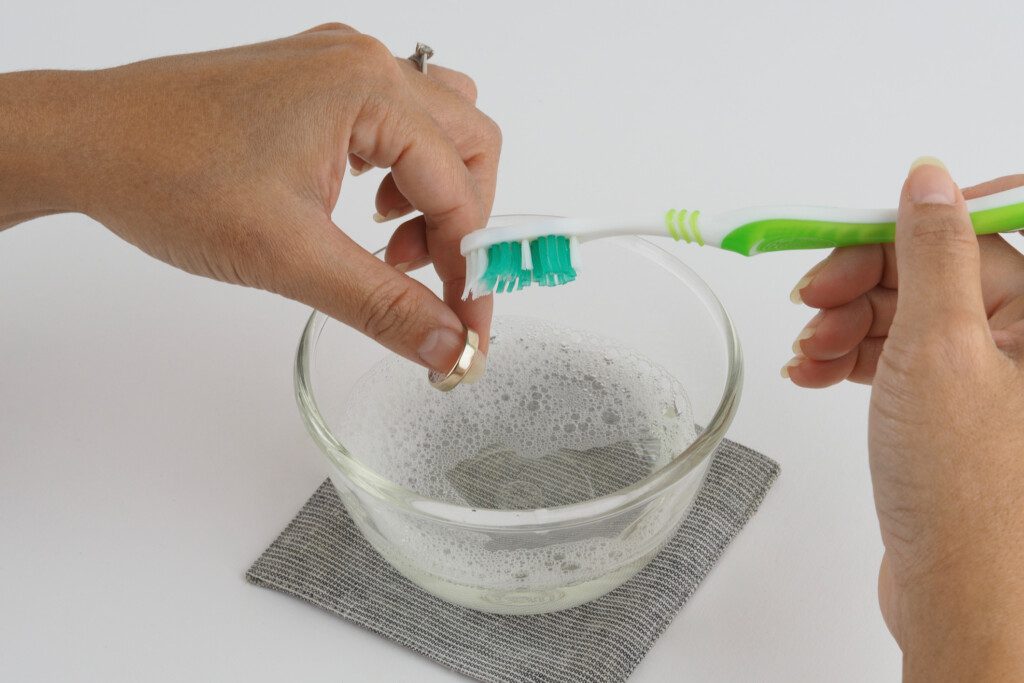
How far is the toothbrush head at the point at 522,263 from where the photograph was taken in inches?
30.8

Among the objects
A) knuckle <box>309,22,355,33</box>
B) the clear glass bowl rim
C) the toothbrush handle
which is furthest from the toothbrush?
knuckle <box>309,22,355,33</box>

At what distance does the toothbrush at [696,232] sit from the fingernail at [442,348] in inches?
1.6

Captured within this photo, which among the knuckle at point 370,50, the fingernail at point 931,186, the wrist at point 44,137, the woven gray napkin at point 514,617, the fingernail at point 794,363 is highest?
the knuckle at point 370,50

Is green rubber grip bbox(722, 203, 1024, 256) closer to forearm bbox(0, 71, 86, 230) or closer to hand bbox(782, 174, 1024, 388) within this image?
hand bbox(782, 174, 1024, 388)

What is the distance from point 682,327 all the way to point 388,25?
2.35ft

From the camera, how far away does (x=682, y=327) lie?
3.09ft

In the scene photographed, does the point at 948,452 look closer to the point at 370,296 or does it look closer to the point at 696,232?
the point at 696,232

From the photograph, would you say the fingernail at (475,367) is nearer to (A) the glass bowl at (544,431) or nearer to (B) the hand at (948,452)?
(A) the glass bowl at (544,431)

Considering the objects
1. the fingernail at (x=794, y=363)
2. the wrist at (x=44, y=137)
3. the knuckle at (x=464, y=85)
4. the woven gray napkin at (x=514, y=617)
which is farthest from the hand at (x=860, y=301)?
the wrist at (x=44, y=137)

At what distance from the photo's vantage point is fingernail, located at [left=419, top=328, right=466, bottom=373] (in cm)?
76

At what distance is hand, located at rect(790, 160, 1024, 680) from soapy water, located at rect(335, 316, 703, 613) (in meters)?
0.17

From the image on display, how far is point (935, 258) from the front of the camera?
663 millimetres

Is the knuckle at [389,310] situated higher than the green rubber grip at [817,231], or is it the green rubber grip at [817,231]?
the green rubber grip at [817,231]

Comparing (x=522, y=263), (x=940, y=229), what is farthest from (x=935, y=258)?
(x=522, y=263)
